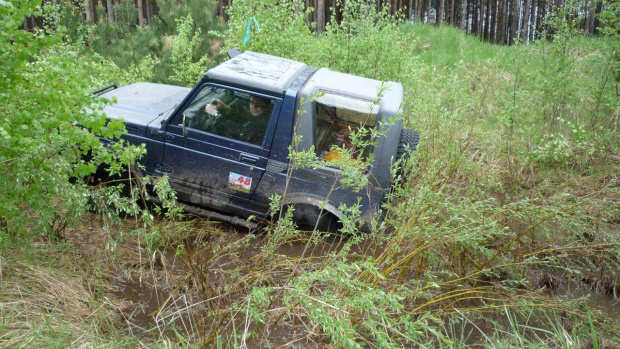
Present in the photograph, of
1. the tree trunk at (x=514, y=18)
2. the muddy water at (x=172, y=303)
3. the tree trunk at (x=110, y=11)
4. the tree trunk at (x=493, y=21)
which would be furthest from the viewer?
the tree trunk at (x=493, y=21)

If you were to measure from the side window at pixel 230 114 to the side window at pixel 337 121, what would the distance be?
0.52 meters

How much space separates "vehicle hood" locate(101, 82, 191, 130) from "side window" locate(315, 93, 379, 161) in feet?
5.69

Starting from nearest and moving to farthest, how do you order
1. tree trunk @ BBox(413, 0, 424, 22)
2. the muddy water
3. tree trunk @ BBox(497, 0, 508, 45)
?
the muddy water < tree trunk @ BBox(413, 0, 424, 22) < tree trunk @ BBox(497, 0, 508, 45)

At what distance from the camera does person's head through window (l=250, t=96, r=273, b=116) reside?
5.03 metres

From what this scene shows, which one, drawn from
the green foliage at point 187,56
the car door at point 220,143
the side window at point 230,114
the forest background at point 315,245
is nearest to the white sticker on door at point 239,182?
the car door at point 220,143

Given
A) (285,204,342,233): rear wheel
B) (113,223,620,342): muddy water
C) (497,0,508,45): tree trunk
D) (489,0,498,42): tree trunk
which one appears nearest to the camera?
(113,223,620,342): muddy water

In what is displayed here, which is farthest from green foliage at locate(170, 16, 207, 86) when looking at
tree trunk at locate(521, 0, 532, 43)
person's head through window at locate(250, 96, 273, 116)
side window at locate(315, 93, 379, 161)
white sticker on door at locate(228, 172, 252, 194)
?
tree trunk at locate(521, 0, 532, 43)

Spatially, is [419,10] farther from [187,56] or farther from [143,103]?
[143,103]

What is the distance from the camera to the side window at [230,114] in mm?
5059

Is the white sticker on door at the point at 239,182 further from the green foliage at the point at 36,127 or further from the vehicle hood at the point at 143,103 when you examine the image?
the green foliage at the point at 36,127

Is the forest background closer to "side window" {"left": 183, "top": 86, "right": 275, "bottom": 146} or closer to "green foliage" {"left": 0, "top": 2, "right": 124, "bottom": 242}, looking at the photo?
"green foliage" {"left": 0, "top": 2, "right": 124, "bottom": 242}

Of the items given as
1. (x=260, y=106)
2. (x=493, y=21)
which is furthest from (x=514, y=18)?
(x=260, y=106)

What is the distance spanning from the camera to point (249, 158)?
200 inches

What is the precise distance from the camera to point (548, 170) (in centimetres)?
726
